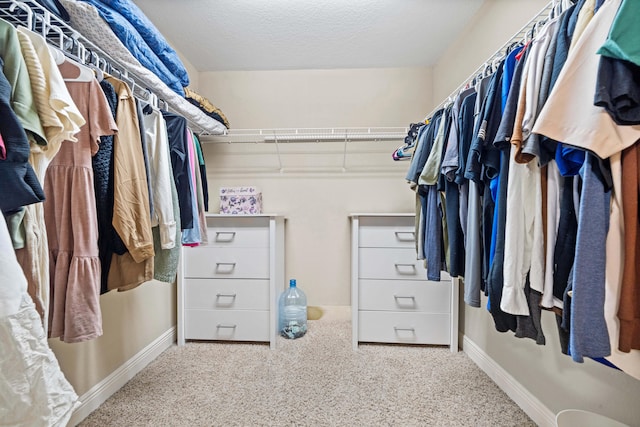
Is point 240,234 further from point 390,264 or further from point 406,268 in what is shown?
point 406,268

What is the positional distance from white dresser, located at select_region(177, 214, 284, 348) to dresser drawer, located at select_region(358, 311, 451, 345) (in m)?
0.61

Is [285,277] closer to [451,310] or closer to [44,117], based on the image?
[451,310]

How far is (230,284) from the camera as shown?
1813 mm

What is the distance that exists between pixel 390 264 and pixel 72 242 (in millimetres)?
1542

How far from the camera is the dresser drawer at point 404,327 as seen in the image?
1.76 metres

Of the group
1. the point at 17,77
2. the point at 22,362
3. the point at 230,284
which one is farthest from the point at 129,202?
the point at 230,284

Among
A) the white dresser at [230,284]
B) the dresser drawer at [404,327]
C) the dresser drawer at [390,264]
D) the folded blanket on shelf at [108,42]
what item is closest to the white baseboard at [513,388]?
the dresser drawer at [404,327]

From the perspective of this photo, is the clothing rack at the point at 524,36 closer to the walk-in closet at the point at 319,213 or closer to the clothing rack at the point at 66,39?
the walk-in closet at the point at 319,213

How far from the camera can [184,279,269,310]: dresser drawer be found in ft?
5.94

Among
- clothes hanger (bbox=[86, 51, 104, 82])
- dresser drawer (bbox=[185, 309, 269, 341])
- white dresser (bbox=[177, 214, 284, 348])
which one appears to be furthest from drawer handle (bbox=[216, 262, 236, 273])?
clothes hanger (bbox=[86, 51, 104, 82])

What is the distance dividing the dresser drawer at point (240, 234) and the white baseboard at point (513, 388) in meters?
1.39

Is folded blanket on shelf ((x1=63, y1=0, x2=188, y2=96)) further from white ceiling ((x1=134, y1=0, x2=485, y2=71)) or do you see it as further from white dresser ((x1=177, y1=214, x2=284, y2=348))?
white dresser ((x1=177, y1=214, x2=284, y2=348))

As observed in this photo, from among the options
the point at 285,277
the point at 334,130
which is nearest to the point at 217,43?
the point at 334,130

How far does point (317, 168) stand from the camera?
2258mm
